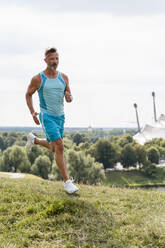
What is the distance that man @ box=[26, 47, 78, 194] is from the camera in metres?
5.47

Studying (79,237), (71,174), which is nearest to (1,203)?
(79,237)

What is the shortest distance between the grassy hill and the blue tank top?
1.61 m

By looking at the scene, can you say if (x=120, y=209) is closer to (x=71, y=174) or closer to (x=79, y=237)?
(x=79, y=237)

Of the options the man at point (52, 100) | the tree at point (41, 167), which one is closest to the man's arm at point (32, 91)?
the man at point (52, 100)

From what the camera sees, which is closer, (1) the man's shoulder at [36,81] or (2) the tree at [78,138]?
(1) the man's shoulder at [36,81]

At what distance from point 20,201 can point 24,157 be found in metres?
36.8

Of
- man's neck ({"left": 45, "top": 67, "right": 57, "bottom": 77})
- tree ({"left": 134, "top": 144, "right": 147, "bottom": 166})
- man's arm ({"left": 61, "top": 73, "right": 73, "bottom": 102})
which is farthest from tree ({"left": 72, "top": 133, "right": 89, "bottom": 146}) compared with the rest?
man's neck ({"left": 45, "top": 67, "right": 57, "bottom": 77})

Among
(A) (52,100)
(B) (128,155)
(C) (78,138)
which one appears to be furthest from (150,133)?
(A) (52,100)

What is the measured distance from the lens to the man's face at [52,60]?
546 centimetres

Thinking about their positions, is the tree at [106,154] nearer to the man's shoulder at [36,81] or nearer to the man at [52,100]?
the man at [52,100]

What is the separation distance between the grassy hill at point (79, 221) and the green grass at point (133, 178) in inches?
1869

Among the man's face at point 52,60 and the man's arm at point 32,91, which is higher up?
the man's face at point 52,60

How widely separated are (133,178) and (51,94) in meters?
52.5

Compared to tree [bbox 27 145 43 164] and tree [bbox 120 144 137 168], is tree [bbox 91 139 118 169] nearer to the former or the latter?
tree [bbox 120 144 137 168]
